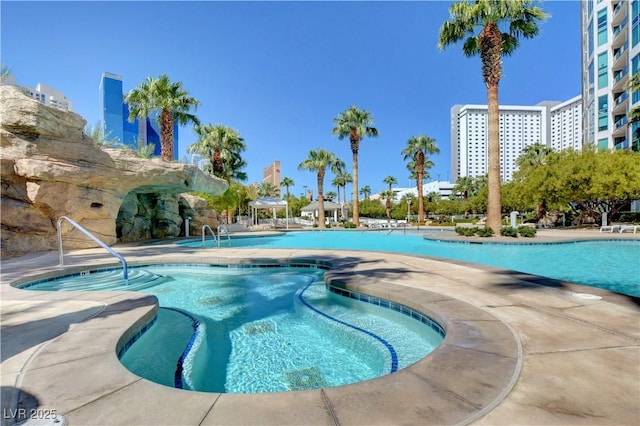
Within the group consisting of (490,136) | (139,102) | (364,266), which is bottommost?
(364,266)

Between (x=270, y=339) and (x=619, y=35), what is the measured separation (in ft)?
153

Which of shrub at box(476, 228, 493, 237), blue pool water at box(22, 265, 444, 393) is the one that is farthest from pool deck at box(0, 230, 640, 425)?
shrub at box(476, 228, 493, 237)

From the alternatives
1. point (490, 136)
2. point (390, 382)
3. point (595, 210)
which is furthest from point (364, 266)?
point (595, 210)

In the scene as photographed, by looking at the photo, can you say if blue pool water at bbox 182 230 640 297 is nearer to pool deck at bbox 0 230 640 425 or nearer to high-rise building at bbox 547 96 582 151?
pool deck at bbox 0 230 640 425

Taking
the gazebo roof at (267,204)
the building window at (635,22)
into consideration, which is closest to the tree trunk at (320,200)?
the gazebo roof at (267,204)

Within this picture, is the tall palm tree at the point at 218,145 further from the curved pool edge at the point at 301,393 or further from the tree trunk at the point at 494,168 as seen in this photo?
the curved pool edge at the point at 301,393

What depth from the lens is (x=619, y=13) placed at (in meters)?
31.5

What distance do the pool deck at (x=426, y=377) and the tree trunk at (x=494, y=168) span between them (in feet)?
42.5

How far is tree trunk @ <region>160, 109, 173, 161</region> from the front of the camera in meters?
20.3

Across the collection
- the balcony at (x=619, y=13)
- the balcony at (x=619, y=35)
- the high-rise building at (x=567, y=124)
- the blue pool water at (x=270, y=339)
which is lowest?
the blue pool water at (x=270, y=339)

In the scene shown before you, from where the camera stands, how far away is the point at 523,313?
12.0 feet

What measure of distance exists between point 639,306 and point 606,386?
9.12 feet

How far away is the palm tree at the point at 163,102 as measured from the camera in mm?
19422

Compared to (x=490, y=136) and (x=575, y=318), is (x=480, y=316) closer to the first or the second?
(x=575, y=318)
